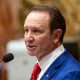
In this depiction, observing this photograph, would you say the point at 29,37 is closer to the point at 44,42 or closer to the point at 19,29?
the point at 44,42

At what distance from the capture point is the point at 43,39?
2338 millimetres

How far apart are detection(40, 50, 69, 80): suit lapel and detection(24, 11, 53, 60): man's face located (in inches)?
3.9

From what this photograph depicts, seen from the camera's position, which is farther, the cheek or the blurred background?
the blurred background

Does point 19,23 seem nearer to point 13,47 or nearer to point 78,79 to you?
point 13,47

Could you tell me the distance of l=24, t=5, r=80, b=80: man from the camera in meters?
2.32

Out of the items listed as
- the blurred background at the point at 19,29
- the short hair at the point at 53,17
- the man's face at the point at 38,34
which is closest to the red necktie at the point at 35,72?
the man's face at the point at 38,34

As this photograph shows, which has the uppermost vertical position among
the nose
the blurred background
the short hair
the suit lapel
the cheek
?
the short hair

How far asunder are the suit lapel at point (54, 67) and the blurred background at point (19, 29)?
291 centimetres

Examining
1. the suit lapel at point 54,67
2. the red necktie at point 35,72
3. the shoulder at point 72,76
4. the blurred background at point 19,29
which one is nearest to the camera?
the shoulder at point 72,76

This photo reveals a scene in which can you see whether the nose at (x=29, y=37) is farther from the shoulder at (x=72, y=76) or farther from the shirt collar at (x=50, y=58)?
the shoulder at (x=72, y=76)

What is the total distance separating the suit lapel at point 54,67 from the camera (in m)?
2.30

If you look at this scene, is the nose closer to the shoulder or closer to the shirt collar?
the shirt collar

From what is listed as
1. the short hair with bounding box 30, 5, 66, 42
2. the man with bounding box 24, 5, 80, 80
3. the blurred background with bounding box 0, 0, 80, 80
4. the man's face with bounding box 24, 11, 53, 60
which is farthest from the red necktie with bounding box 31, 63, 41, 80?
the blurred background with bounding box 0, 0, 80, 80

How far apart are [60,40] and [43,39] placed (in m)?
0.15
